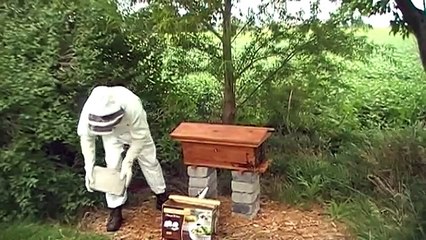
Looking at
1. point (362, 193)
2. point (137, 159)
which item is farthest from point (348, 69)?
point (137, 159)

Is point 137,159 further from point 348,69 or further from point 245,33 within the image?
point 348,69

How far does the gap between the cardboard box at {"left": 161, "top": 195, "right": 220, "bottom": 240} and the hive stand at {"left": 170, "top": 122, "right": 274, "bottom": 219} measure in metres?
0.30

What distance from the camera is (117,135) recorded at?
316 cm

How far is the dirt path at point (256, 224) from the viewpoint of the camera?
123 inches

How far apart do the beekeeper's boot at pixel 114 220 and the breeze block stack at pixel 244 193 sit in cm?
58

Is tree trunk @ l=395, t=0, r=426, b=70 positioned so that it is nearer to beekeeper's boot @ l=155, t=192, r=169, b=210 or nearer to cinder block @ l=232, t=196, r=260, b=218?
cinder block @ l=232, t=196, r=260, b=218

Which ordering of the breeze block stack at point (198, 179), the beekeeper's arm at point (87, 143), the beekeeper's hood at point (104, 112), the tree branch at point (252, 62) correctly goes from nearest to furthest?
the beekeeper's hood at point (104, 112)
the beekeeper's arm at point (87, 143)
the breeze block stack at point (198, 179)
the tree branch at point (252, 62)

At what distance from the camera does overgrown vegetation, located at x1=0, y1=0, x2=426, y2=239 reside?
132 inches

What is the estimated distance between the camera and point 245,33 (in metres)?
3.66

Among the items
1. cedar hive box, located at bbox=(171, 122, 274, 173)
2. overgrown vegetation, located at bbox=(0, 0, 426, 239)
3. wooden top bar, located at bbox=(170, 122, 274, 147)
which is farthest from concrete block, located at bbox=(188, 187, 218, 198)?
overgrown vegetation, located at bbox=(0, 0, 426, 239)

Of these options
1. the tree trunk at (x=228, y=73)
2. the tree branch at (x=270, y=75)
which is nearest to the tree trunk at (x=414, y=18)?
the tree branch at (x=270, y=75)

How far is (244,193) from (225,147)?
26 centimetres

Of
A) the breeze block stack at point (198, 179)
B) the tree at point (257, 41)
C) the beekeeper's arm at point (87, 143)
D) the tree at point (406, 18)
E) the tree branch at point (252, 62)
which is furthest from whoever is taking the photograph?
the tree branch at point (252, 62)

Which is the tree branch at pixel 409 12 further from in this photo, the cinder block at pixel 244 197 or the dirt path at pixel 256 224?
the cinder block at pixel 244 197
